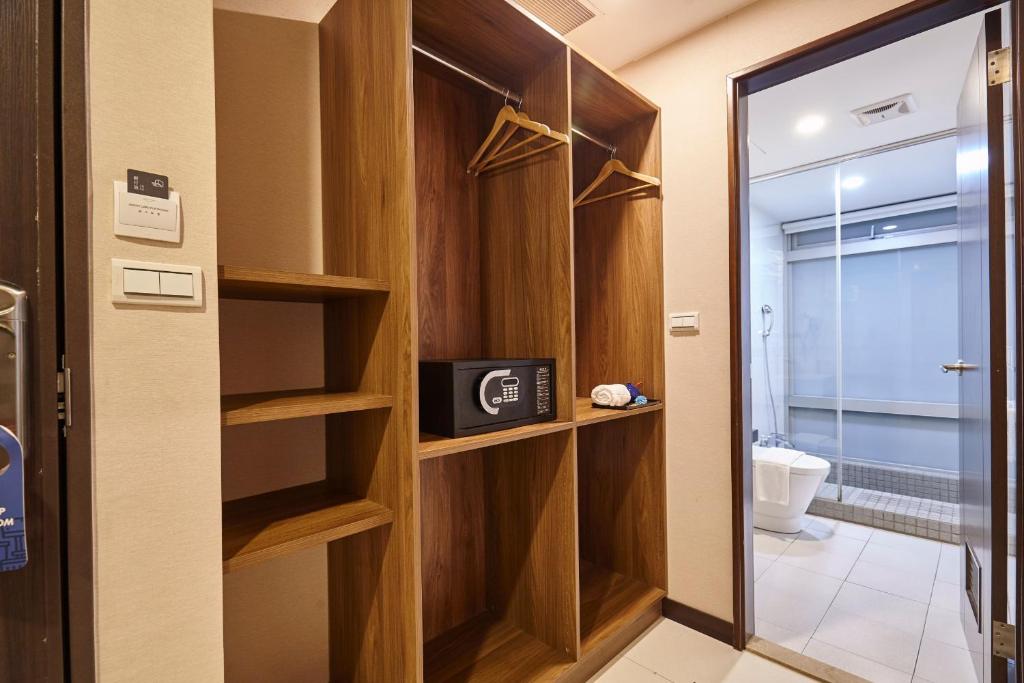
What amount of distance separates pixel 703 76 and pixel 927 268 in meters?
2.76

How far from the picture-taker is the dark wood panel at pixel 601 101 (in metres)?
1.71

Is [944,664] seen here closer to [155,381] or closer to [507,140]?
[507,140]

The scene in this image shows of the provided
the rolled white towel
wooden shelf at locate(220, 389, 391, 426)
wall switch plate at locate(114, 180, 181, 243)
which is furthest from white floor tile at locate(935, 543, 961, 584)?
wall switch plate at locate(114, 180, 181, 243)

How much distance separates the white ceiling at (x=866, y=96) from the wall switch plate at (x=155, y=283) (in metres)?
2.87

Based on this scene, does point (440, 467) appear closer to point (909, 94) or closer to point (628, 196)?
point (628, 196)

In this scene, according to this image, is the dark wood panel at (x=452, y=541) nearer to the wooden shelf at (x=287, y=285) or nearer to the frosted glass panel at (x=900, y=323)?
the wooden shelf at (x=287, y=285)

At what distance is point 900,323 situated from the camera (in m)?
3.48

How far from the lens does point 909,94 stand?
2.52 metres

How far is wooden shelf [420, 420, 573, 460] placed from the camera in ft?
3.96

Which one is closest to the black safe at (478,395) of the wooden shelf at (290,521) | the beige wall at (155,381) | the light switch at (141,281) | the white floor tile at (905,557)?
the wooden shelf at (290,521)

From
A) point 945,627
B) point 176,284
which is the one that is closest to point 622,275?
point 176,284

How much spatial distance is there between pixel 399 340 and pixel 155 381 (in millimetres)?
502

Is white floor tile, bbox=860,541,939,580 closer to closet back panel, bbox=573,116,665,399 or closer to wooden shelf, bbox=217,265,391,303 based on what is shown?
closet back panel, bbox=573,116,665,399

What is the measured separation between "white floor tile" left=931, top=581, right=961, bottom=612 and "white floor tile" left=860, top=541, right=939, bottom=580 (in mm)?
91
